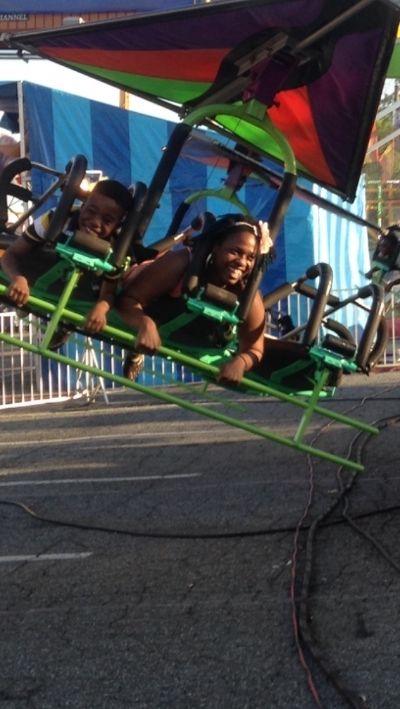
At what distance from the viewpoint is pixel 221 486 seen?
27.1 ft

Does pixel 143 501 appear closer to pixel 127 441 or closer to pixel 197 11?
pixel 127 441

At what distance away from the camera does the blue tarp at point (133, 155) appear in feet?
44.9

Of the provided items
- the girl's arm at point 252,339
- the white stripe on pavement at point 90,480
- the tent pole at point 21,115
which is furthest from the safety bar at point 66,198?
the tent pole at point 21,115

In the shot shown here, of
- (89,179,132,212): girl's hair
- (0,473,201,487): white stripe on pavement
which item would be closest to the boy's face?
(89,179,132,212): girl's hair

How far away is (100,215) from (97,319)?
1.85ft

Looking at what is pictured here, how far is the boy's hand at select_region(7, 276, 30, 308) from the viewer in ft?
17.0

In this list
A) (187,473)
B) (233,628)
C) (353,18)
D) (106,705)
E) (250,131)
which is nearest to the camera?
(106,705)

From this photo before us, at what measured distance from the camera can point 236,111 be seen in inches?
224

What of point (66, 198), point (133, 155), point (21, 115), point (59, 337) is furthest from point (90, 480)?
point (21, 115)

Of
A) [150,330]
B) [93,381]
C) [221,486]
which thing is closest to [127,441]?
[221,486]

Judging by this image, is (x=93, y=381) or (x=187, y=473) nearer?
(x=187, y=473)

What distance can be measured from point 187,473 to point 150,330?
145 inches

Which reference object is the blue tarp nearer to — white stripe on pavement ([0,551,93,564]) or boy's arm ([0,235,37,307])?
white stripe on pavement ([0,551,93,564])

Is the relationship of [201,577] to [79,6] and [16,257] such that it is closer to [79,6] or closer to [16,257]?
[16,257]
